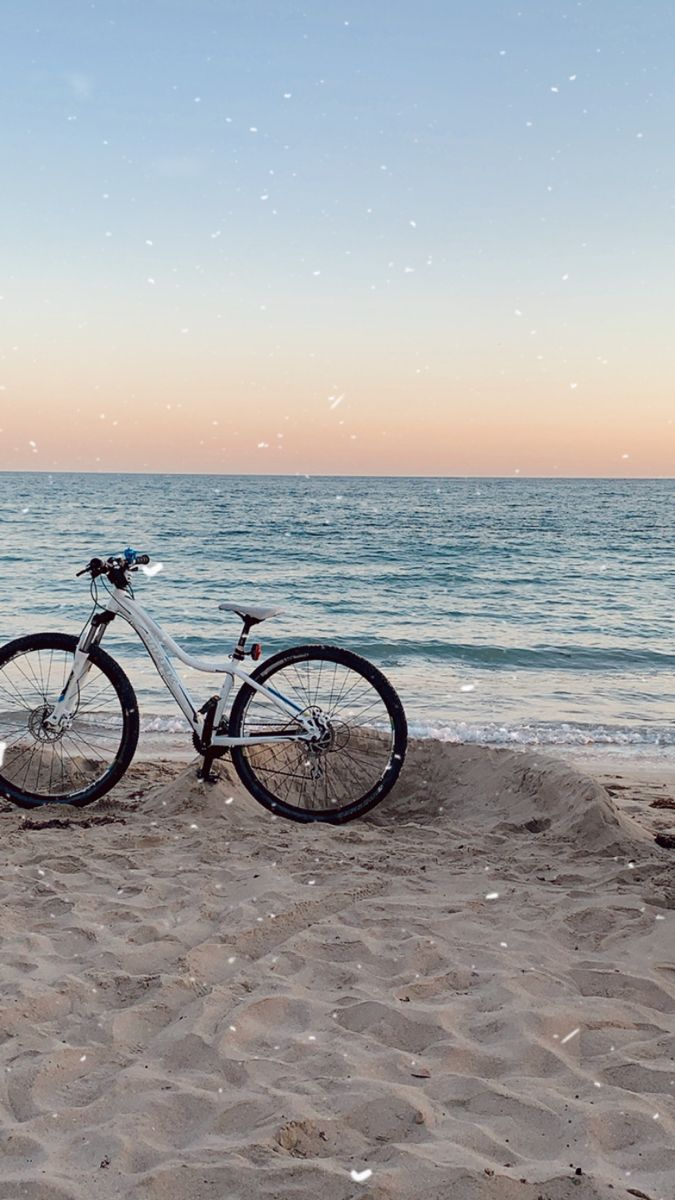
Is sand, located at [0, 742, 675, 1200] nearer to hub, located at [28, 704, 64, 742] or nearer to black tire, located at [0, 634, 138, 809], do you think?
black tire, located at [0, 634, 138, 809]

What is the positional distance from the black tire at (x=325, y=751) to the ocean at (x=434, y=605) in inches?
110

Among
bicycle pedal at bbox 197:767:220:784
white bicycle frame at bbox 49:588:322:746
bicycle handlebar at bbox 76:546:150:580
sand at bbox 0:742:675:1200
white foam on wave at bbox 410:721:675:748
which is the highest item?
bicycle handlebar at bbox 76:546:150:580

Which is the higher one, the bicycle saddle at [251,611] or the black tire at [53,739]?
the bicycle saddle at [251,611]

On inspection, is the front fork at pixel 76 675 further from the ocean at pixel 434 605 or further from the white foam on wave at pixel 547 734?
the white foam on wave at pixel 547 734

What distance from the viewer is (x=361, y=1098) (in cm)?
242

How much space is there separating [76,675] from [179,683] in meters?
0.56

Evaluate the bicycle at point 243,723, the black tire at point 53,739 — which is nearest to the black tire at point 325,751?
the bicycle at point 243,723

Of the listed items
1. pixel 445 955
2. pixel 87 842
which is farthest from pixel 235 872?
pixel 445 955

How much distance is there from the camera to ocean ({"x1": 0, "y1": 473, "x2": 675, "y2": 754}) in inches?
386

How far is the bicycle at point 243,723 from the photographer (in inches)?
196

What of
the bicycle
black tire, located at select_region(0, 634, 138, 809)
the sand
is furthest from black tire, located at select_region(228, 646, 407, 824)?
black tire, located at select_region(0, 634, 138, 809)

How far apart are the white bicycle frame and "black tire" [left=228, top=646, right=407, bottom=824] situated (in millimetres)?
58

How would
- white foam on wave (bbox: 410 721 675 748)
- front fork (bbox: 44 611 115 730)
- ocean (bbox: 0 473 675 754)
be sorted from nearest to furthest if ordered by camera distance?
1. front fork (bbox: 44 611 115 730)
2. white foam on wave (bbox: 410 721 675 748)
3. ocean (bbox: 0 473 675 754)

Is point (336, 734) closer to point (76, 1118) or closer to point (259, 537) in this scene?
point (76, 1118)
